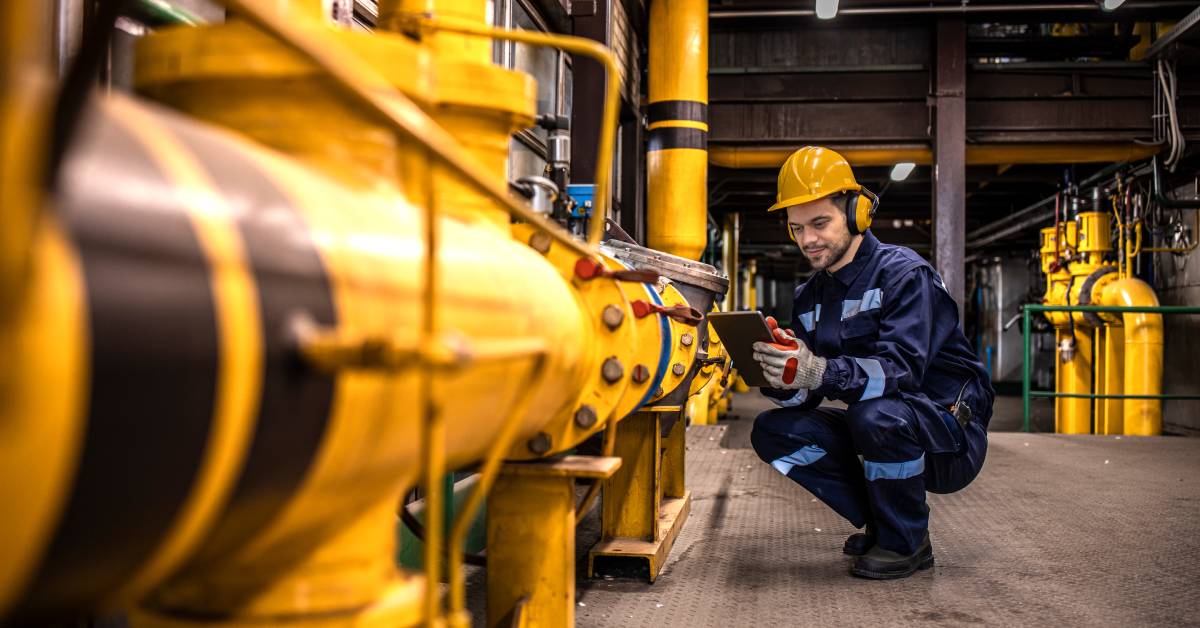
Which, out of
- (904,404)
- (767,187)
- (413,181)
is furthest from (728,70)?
(413,181)

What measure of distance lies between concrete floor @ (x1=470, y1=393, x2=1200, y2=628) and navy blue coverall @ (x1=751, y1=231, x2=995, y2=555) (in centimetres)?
20

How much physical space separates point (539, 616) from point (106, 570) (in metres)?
1.04

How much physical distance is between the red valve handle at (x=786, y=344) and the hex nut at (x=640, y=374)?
2.48 ft

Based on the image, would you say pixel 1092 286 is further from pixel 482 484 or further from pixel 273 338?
pixel 273 338

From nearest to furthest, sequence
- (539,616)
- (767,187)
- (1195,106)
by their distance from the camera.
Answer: (539,616) → (1195,106) → (767,187)

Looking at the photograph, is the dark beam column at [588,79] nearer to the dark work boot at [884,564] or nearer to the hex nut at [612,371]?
the dark work boot at [884,564]

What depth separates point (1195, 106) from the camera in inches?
227

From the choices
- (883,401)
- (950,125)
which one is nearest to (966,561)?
(883,401)

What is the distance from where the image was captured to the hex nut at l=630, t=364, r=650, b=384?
1663 mm

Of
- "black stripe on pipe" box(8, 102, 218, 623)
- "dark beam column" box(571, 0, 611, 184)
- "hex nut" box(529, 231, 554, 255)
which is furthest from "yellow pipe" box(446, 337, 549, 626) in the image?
"dark beam column" box(571, 0, 611, 184)

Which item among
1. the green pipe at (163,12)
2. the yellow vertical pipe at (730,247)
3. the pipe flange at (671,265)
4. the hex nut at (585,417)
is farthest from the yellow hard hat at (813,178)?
the yellow vertical pipe at (730,247)

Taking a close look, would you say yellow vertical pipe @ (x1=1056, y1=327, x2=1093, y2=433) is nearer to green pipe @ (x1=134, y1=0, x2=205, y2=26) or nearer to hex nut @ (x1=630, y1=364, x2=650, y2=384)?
hex nut @ (x1=630, y1=364, x2=650, y2=384)

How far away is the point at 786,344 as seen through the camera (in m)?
2.39

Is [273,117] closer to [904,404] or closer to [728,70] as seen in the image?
[904,404]
